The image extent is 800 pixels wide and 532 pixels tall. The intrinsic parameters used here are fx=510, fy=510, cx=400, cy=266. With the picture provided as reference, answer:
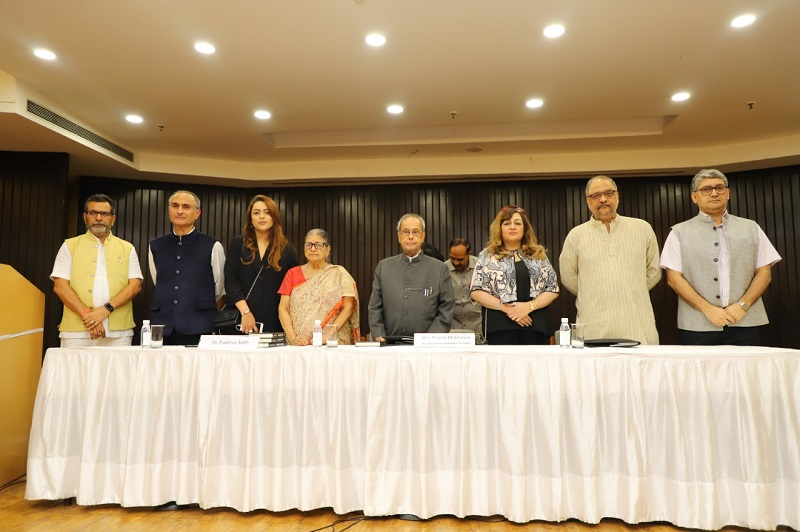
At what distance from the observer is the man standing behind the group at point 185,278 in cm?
327

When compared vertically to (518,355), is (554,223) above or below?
above

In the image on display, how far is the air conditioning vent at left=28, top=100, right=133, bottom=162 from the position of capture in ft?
16.1

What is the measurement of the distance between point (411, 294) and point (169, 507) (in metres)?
1.68

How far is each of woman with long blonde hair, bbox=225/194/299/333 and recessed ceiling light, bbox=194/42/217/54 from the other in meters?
1.56

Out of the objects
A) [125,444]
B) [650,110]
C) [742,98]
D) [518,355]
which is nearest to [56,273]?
[125,444]

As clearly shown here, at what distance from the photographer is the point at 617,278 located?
294cm

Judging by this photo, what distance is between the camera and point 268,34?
156 inches

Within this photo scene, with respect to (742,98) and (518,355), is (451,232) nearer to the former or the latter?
(742,98)

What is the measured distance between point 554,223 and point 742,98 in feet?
8.76

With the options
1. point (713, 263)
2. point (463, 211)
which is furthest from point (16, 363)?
point (463, 211)

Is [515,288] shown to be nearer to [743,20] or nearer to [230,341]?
[230,341]

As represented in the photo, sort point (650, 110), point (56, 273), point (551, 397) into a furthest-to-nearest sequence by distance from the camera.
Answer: point (650, 110) < point (56, 273) < point (551, 397)

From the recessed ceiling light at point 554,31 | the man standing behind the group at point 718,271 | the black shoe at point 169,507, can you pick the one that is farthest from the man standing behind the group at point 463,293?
the black shoe at point 169,507

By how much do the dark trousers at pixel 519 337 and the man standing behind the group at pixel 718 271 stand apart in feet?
2.74
